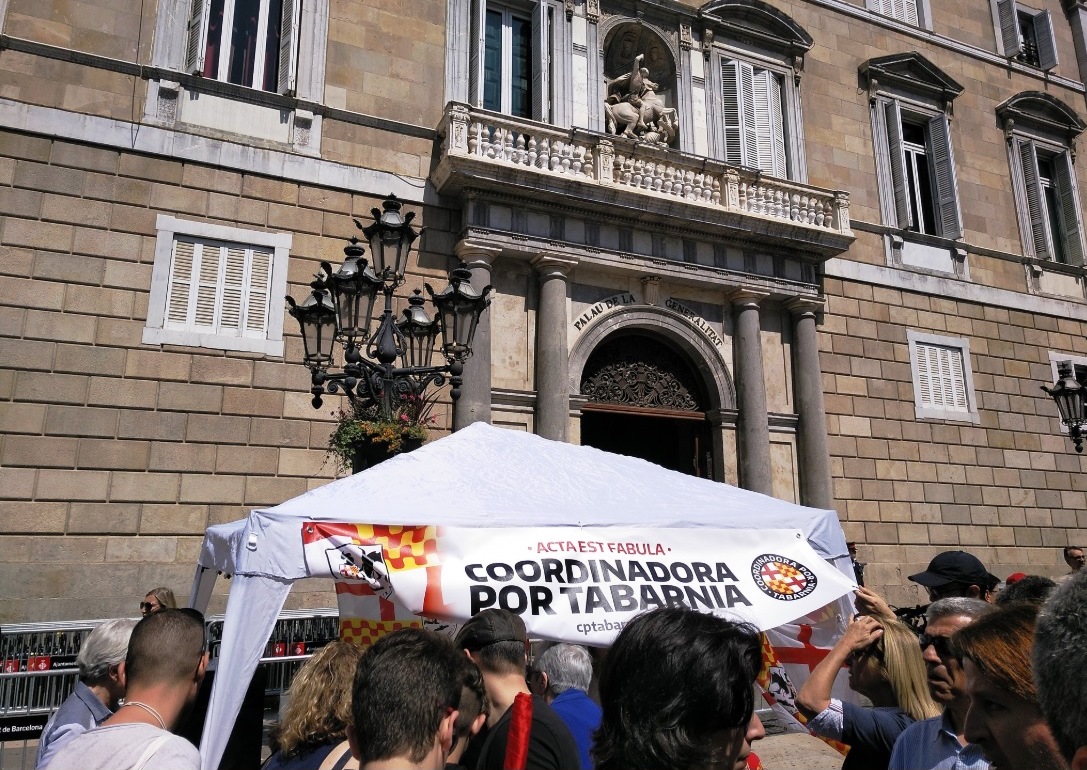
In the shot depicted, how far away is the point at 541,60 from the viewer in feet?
44.3

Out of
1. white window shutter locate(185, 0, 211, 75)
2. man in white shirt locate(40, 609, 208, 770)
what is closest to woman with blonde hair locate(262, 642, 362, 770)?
man in white shirt locate(40, 609, 208, 770)

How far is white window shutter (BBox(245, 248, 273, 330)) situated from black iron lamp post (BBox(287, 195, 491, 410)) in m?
3.53

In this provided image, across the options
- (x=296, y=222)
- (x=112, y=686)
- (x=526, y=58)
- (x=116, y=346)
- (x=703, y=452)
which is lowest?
(x=112, y=686)

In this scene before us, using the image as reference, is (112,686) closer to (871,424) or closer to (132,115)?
(132,115)

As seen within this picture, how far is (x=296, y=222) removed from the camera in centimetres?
1131

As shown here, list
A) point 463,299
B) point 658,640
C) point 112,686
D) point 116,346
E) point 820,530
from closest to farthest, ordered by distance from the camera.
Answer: point 658,640 < point 112,686 < point 820,530 < point 463,299 < point 116,346

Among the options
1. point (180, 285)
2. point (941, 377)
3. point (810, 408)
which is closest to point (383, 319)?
point (180, 285)

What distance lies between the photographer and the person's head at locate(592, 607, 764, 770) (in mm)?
1767

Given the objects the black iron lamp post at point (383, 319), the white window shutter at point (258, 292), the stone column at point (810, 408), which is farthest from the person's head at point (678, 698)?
the stone column at point (810, 408)

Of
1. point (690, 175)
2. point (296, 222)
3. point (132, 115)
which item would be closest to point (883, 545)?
point (690, 175)

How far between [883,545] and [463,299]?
10399 millimetres

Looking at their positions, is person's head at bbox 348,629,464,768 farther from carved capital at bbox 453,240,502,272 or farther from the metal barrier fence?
carved capital at bbox 453,240,502,272

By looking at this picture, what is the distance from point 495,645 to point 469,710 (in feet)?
1.70

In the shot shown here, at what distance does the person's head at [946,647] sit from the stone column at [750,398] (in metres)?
10.2
